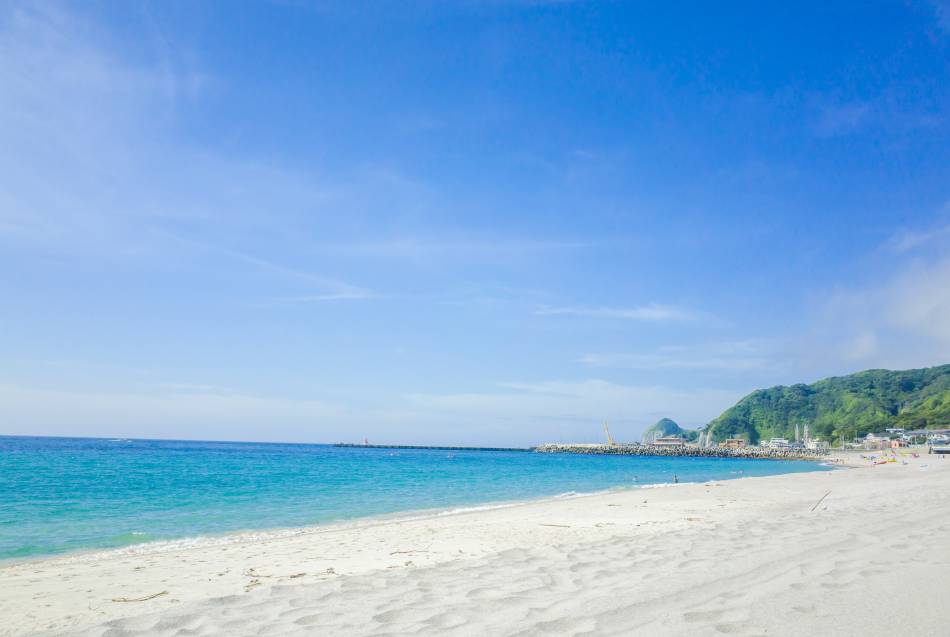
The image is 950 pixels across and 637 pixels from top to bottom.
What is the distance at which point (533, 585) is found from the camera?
570 centimetres

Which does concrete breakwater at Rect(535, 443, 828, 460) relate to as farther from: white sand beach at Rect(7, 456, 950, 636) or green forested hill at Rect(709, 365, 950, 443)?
white sand beach at Rect(7, 456, 950, 636)

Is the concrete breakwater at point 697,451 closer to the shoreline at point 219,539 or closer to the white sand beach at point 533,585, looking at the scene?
the shoreline at point 219,539

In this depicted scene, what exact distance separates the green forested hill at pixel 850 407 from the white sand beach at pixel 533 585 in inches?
5601

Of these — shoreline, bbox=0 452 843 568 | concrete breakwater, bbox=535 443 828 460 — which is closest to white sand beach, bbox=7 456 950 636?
shoreline, bbox=0 452 843 568

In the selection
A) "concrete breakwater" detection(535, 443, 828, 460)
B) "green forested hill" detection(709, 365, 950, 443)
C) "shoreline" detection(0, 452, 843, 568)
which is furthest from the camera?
"green forested hill" detection(709, 365, 950, 443)

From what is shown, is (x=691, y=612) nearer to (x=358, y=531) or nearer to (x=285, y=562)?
(x=285, y=562)

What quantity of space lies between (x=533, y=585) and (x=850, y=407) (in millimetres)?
193774

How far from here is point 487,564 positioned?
707cm

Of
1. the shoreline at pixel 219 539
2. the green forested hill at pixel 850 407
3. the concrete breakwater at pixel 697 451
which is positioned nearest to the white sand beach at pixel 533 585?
the shoreline at pixel 219 539

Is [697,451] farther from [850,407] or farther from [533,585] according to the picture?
[533,585]

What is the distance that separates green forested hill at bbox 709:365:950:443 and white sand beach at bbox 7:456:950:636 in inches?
5601

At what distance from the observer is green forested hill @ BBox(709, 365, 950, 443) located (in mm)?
136125

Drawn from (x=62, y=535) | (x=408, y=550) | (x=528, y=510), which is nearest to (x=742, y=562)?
(x=408, y=550)

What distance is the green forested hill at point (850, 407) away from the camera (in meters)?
136
